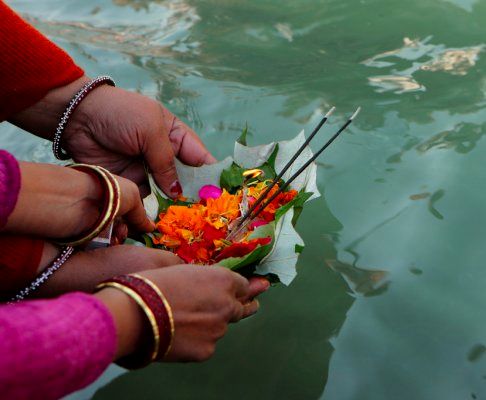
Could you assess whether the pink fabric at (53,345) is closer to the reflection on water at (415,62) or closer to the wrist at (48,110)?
the wrist at (48,110)

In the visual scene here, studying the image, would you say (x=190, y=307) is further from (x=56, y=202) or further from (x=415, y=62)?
(x=415, y=62)

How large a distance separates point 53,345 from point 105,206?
368 mm

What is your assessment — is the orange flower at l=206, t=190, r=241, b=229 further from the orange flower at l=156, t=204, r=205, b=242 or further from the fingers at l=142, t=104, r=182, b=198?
the fingers at l=142, t=104, r=182, b=198

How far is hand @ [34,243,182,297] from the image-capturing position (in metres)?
1.09

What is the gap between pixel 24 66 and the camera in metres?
1.33

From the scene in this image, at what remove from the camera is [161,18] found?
2.75m

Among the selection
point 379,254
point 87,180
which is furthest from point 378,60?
point 87,180

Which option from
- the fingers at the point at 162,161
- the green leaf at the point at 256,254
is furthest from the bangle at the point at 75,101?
the green leaf at the point at 256,254

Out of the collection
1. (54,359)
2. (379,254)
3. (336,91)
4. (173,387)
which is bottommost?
(173,387)

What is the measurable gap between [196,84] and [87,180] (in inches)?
49.8

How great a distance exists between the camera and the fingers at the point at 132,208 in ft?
3.67

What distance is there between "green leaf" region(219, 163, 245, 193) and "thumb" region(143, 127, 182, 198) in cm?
12

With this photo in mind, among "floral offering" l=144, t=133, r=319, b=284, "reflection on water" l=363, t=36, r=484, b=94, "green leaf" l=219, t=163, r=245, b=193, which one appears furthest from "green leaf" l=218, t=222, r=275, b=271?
"reflection on water" l=363, t=36, r=484, b=94

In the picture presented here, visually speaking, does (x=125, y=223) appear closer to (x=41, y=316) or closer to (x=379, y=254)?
(x=41, y=316)
